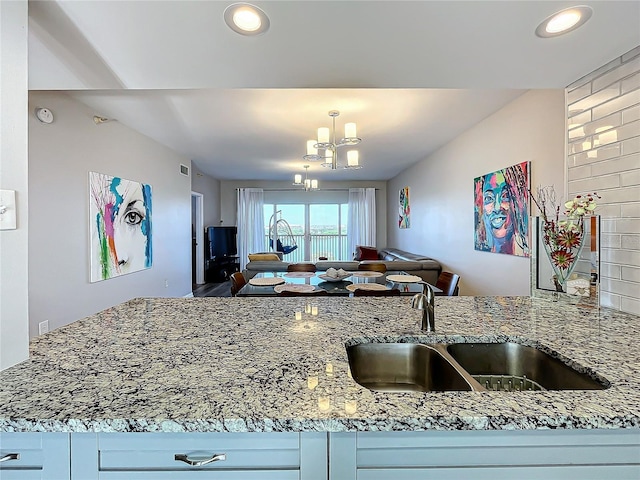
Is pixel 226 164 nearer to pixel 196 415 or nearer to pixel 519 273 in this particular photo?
pixel 519 273

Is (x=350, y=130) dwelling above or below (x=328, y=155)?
below

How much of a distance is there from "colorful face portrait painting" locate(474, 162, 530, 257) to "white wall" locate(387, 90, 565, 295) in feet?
0.28

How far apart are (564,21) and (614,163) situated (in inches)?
26.1

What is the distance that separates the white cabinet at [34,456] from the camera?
0.72 meters

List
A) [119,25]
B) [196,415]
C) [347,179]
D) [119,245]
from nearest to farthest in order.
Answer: [196,415] < [119,25] < [119,245] < [347,179]

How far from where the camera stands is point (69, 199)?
2.97 m

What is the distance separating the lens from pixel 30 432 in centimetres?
71

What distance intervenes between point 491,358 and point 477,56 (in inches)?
52.0

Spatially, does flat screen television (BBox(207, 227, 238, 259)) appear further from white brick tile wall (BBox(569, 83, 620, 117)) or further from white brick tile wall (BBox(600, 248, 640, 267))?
white brick tile wall (BBox(600, 248, 640, 267))

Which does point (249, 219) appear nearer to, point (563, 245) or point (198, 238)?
point (198, 238)

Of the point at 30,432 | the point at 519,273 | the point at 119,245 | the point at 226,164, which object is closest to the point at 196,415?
the point at 30,432

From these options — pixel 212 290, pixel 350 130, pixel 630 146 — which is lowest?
pixel 212 290

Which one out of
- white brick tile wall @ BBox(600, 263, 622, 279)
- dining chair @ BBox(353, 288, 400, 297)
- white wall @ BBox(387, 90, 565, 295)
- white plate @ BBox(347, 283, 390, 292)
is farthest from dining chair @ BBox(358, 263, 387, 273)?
white brick tile wall @ BBox(600, 263, 622, 279)

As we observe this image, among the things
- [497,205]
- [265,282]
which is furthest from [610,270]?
[265,282]
